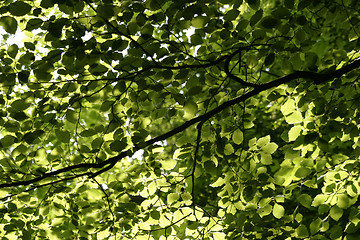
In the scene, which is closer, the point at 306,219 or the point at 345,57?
the point at 345,57

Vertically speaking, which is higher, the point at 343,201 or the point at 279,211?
the point at 279,211

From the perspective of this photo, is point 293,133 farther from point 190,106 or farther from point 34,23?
point 34,23

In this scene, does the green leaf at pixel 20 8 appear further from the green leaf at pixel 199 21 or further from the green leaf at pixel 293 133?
the green leaf at pixel 293 133

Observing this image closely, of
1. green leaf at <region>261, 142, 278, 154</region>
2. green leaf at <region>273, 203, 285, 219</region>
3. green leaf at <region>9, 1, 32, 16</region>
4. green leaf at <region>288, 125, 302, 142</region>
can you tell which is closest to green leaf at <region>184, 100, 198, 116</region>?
green leaf at <region>261, 142, 278, 154</region>

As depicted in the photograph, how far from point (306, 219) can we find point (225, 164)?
2.62m

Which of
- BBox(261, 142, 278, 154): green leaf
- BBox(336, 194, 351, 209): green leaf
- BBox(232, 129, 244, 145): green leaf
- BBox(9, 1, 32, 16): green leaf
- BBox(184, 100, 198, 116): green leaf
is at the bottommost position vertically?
BBox(336, 194, 351, 209): green leaf

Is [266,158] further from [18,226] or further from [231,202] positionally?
[18,226]

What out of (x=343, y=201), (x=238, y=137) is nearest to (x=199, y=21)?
(x=238, y=137)

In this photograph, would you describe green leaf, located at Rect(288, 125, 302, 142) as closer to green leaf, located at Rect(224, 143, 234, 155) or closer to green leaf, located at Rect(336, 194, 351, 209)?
green leaf, located at Rect(224, 143, 234, 155)

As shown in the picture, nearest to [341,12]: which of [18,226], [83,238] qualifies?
[83,238]

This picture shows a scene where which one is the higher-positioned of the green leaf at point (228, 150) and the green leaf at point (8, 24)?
the green leaf at point (8, 24)

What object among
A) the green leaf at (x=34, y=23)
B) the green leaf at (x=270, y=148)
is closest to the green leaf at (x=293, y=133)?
the green leaf at (x=270, y=148)

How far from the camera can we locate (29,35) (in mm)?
3311

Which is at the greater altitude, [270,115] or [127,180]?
[270,115]
